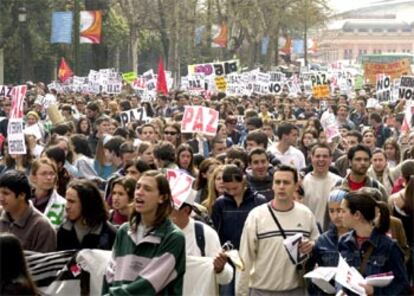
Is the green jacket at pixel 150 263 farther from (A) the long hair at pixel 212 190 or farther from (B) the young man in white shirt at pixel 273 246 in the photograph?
(A) the long hair at pixel 212 190

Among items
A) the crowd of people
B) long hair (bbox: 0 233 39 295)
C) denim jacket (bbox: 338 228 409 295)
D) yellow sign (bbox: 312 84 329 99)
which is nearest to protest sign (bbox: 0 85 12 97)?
yellow sign (bbox: 312 84 329 99)

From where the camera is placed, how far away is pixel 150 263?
22.9 feet

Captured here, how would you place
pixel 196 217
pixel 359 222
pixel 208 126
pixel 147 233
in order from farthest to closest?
pixel 208 126, pixel 196 217, pixel 359 222, pixel 147 233

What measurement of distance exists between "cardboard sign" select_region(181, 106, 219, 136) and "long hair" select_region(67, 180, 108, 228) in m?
8.32

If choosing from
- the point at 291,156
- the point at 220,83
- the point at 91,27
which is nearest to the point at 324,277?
the point at 291,156

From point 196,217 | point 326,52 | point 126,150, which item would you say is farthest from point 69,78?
point 326,52

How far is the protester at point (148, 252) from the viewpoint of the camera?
696cm

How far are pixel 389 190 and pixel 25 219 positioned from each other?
16.3 feet

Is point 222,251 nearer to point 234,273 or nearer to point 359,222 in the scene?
point 234,273

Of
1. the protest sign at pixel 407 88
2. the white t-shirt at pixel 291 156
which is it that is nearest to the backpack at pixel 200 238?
the white t-shirt at pixel 291 156

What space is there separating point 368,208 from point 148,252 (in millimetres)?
1427

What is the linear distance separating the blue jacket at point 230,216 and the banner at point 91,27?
34.1 meters

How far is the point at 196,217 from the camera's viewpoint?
9.66 m

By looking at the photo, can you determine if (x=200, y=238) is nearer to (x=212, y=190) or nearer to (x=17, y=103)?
(x=212, y=190)
